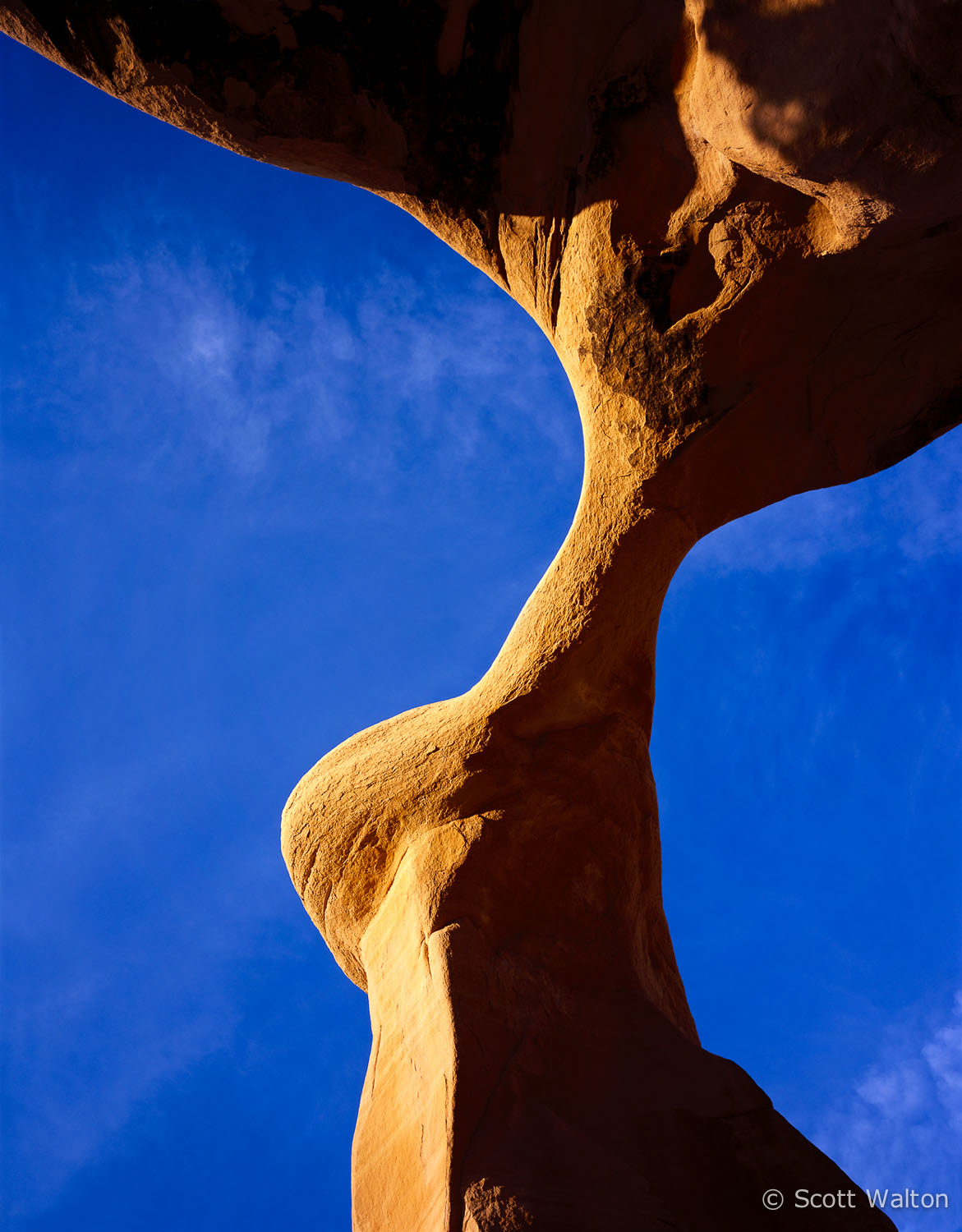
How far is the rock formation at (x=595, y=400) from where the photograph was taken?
2867mm

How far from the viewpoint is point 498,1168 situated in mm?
2979

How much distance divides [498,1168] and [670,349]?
9.49 ft

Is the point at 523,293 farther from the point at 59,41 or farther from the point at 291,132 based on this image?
the point at 59,41

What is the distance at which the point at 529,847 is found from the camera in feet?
12.8

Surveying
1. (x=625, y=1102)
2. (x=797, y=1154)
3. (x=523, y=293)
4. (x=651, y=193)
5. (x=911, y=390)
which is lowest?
(x=797, y=1154)

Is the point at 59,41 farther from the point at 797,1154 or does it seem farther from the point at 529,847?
the point at 797,1154

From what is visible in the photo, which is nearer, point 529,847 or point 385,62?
point 385,62

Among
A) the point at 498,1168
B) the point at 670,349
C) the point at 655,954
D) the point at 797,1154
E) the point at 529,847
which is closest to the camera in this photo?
the point at 498,1168

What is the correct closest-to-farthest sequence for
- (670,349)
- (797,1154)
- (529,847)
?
(797,1154), (670,349), (529,847)

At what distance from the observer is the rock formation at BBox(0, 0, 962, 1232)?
9.41 feet

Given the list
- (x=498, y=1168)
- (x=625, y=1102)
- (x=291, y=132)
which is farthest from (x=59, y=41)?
(x=625, y=1102)

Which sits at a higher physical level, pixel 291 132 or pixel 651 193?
pixel 291 132

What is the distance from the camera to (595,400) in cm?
390

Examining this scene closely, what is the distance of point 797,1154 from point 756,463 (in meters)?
2.64
